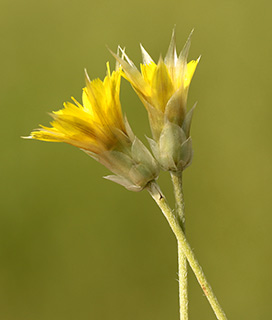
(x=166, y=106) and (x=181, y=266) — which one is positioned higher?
(x=166, y=106)

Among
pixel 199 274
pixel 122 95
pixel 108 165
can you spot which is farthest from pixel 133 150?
pixel 122 95

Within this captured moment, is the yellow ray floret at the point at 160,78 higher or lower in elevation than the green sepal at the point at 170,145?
higher

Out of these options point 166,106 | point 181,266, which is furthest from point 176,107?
point 181,266

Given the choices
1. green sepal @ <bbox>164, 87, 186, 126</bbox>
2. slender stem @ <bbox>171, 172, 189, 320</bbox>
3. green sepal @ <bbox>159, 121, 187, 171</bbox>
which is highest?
green sepal @ <bbox>164, 87, 186, 126</bbox>

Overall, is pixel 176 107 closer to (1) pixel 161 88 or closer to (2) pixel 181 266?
(1) pixel 161 88

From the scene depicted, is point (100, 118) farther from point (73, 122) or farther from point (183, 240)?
point (183, 240)

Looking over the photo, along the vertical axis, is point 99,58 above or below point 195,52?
above
